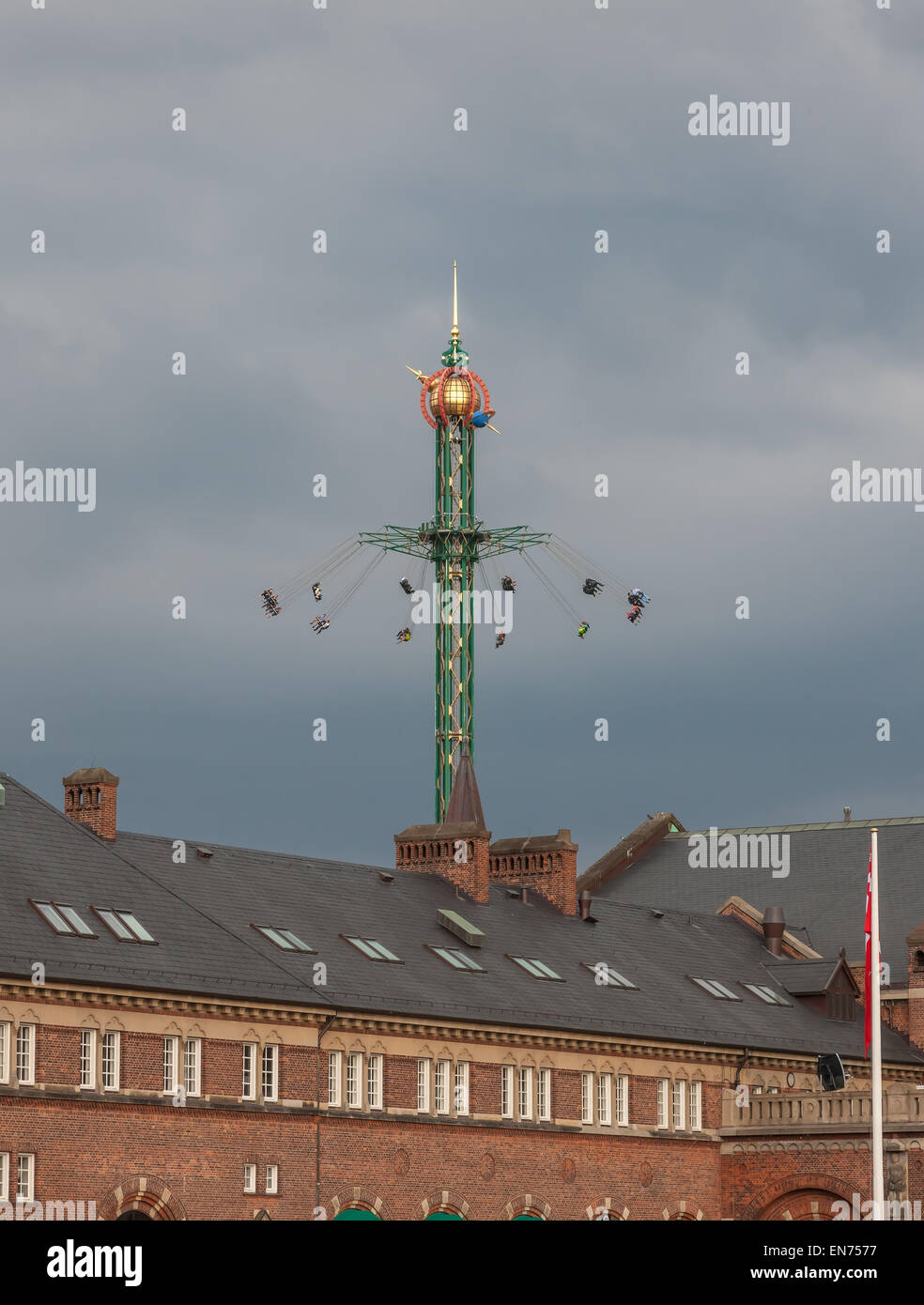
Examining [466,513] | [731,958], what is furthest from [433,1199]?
[466,513]

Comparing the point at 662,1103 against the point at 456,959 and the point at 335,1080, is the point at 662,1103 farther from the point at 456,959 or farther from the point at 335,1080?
the point at 335,1080

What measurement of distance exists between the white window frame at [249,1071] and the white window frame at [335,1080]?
2956mm

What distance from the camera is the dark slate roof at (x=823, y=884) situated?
335ft

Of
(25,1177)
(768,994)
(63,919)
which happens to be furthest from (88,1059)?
(768,994)

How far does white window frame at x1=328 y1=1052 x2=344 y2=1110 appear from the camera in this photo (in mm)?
67312

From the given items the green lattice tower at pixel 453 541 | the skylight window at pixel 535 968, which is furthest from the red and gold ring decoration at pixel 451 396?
the skylight window at pixel 535 968

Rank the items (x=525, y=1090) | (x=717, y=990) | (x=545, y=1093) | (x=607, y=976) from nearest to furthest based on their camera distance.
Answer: (x=525, y=1090)
(x=545, y=1093)
(x=607, y=976)
(x=717, y=990)

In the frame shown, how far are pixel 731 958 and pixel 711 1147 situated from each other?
11150 mm

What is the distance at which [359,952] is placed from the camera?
71.8 m

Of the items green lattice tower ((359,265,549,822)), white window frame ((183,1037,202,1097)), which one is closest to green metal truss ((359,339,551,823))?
green lattice tower ((359,265,549,822))

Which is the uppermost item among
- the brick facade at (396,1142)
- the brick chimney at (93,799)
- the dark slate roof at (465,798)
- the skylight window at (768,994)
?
the dark slate roof at (465,798)

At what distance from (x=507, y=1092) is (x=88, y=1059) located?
54.9ft

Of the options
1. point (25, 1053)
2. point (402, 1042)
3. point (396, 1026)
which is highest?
point (396, 1026)

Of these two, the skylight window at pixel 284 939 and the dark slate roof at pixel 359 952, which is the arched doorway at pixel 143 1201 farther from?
the skylight window at pixel 284 939
